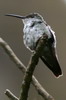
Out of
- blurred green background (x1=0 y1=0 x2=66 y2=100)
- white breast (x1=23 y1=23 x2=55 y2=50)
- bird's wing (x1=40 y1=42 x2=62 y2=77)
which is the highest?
white breast (x1=23 y1=23 x2=55 y2=50)

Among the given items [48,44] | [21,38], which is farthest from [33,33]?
[21,38]

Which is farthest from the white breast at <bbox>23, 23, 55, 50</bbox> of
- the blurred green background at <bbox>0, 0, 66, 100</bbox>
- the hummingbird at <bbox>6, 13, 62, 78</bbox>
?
the blurred green background at <bbox>0, 0, 66, 100</bbox>

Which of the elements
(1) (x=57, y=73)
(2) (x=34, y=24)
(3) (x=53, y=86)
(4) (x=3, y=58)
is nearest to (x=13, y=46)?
(4) (x=3, y=58)

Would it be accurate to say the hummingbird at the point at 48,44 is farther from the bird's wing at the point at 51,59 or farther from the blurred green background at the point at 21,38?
the blurred green background at the point at 21,38

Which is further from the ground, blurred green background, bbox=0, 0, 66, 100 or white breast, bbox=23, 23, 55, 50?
white breast, bbox=23, 23, 55, 50

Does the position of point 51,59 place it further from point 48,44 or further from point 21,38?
point 21,38

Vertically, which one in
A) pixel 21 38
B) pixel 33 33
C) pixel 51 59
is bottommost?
pixel 21 38

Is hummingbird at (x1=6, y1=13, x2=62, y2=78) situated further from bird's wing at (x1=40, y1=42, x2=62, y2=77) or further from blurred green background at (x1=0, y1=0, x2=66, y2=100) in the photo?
blurred green background at (x1=0, y1=0, x2=66, y2=100)

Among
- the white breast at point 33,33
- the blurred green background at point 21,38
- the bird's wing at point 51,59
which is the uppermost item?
the white breast at point 33,33

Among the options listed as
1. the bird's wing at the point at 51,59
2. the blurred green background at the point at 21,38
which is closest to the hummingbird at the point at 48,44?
the bird's wing at the point at 51,59

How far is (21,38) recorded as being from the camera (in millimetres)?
2502

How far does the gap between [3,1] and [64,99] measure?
1.02 m

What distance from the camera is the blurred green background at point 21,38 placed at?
Answer: 7.77 ft

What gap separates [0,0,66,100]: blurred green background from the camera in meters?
2.37
